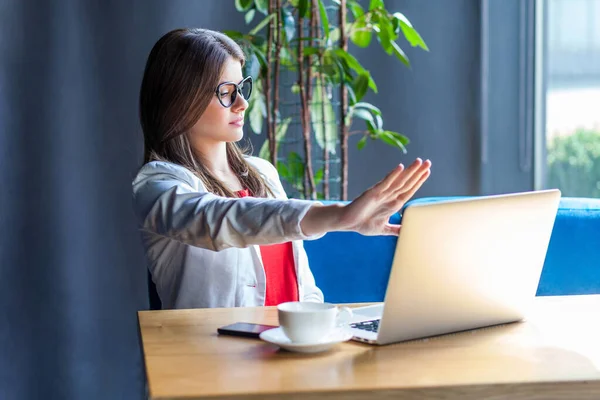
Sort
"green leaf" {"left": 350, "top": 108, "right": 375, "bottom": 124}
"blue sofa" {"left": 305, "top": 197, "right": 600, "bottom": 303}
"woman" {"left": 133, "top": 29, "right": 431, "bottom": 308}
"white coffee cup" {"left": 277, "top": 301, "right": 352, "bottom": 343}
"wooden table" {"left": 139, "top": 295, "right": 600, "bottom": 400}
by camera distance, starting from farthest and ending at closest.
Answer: "green leaf" {"left": 350, "top": 108, "right": 375, "bottom": 124}, "blue sofa" {"left": 305, "top": 197, "right": 600, "bottom": 303}, "woman" {"left": 133, "top": 29, "right": 431, "bottom": 308}, "white coffee cup" {"left": 277, "top": 301, "right": 352, "bottom": 343}, "wooden table" {"left": 139, "top": 295, "right": 600, "bottom": 400}

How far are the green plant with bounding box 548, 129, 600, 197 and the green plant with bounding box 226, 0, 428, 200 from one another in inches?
31.6

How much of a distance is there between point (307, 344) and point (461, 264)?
26 centimetres

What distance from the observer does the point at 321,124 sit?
2.89 meters

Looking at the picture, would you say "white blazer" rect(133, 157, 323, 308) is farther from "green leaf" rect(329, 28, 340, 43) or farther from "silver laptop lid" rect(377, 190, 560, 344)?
"green leaf" rect(329, 28, 340, 43)

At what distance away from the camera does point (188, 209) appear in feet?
4.83

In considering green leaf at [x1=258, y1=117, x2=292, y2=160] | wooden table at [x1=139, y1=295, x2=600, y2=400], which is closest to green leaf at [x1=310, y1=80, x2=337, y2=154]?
green leaf at [x1=258, y1=117, x2=292, y2=160]

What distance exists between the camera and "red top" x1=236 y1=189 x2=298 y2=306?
76.1 inches

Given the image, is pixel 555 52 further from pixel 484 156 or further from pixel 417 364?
pixel 417 364

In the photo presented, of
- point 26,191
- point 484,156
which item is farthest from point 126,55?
point 484,156

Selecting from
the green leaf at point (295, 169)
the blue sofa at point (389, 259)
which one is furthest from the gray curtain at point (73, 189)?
the blue sofa at point (389, 259)

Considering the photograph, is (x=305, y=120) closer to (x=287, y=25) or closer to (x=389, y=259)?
(x=287, y=25)

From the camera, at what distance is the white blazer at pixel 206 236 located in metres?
1.36

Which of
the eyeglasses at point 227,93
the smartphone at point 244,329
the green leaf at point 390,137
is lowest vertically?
the smartphone at point 244,329

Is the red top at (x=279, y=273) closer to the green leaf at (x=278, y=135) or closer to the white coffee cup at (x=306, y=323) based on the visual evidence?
the white coffee cup at (x=306, y=323)
